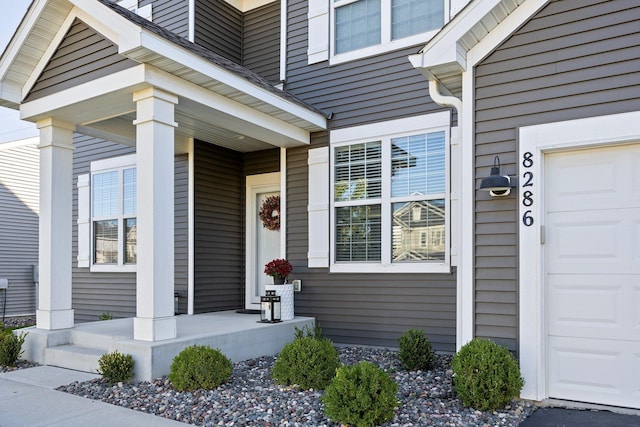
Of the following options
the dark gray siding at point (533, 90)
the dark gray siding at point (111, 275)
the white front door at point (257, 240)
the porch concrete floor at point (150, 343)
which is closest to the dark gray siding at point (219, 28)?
the dark gray siding at point (111, 275)

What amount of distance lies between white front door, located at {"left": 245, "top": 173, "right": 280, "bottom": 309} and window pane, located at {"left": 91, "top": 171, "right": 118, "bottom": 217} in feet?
7.50

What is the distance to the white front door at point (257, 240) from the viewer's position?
301 inches

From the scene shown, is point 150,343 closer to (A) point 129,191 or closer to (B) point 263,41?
(A) point 129,191

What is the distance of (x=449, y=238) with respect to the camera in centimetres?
583

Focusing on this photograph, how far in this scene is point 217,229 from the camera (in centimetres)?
755

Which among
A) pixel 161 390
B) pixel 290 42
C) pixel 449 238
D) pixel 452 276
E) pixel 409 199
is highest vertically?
pixel 290 42

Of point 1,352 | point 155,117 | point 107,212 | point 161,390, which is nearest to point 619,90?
point 155,117

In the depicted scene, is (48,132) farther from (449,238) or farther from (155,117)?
(449,238)

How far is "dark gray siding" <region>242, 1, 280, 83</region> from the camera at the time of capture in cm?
767

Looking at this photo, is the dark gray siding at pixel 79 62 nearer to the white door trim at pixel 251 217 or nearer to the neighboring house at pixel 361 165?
the neighboring house at pixel 361 165

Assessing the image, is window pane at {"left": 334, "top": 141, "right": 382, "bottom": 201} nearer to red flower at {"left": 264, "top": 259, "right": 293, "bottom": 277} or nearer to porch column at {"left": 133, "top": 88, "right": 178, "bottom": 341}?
red flower at {"left": 264, "top": 259, "right": 293, "bottom": 277}

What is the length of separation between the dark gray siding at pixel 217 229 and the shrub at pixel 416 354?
10.8ft

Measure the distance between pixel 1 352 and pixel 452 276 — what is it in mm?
4839

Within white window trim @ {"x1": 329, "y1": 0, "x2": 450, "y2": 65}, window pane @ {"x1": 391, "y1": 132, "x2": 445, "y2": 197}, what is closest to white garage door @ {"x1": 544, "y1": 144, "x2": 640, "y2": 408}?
window pane @ {"x1": 391, "y1": 132, "x2": 445, "y2": 197}
